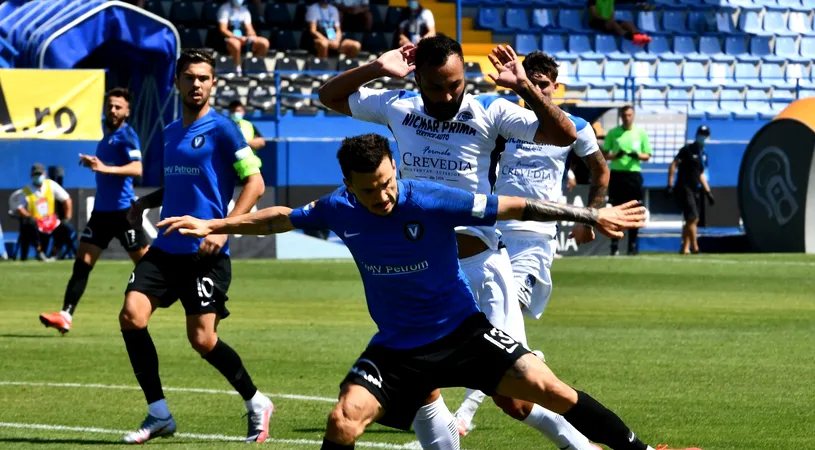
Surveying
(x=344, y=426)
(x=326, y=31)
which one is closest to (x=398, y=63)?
(x=344, y=426)

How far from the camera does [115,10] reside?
25328mm

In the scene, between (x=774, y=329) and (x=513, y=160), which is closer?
(x=513, y=160)

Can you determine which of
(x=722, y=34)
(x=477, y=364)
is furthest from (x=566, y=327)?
(x=722, y=34)

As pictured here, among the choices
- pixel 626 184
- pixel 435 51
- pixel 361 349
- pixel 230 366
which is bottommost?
pixel 626 184

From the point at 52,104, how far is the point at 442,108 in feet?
57.7

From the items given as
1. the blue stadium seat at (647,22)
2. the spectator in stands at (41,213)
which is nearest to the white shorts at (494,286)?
the spectator in stands at (41,213)

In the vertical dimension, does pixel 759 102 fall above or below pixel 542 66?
below

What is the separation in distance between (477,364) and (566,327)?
8.82m

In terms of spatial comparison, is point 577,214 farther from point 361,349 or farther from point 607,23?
point 607,23

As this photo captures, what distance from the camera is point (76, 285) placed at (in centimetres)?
1388

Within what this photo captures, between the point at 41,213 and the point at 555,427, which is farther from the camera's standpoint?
the point at 41,213

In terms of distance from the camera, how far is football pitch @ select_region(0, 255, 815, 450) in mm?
8781

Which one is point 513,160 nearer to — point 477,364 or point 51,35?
point 477,364

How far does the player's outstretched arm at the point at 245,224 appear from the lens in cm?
646
